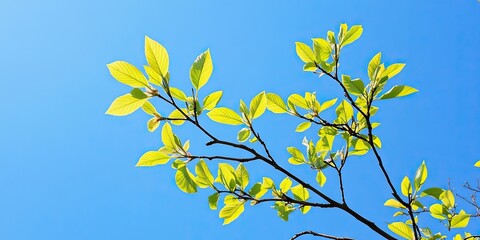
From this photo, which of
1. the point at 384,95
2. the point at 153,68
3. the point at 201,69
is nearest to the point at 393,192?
the point at 384,95

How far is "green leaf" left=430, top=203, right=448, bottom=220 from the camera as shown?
73.5 inches

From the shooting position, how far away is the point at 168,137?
149 centimetres

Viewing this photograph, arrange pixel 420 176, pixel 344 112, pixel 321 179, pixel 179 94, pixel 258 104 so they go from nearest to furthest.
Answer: pixel 179 94
pixel 258 104
pixel 420 176
pixel 344 112
pixel 321 179

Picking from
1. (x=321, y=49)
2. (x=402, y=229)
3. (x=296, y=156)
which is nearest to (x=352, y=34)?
(x=321, y=49)

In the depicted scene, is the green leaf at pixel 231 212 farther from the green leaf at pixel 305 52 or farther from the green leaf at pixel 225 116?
the green leaf at pixel 305 52

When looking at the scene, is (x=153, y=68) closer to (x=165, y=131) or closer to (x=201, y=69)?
(x=201, y=69)

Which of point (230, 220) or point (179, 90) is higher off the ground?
point (179, 90)

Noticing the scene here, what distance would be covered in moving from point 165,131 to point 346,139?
0.70 metres

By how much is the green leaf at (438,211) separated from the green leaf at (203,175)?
95 centimetres

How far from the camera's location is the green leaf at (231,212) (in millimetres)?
1574

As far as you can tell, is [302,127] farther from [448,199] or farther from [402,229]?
[448,199]

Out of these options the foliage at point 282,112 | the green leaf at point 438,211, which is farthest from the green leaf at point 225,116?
the green leaf at point 438,211

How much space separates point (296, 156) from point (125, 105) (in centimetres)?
77

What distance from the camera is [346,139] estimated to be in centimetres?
176
